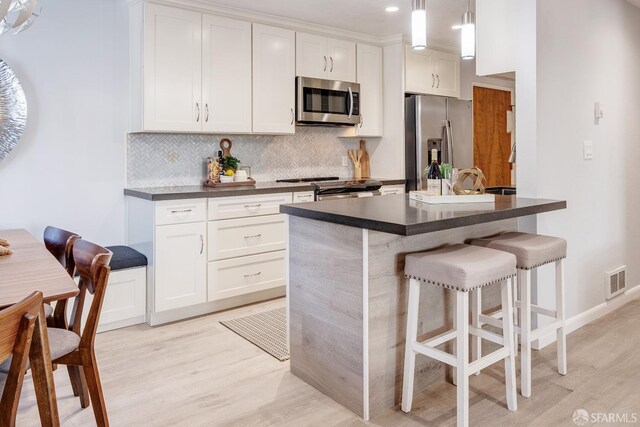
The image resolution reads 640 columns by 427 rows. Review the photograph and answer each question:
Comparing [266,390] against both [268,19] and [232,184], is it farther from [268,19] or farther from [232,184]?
[268,19]

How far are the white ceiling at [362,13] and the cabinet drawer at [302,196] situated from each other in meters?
1.47

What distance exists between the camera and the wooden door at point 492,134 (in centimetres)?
590

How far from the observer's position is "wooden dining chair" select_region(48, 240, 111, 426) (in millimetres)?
1783

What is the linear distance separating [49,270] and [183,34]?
233cm

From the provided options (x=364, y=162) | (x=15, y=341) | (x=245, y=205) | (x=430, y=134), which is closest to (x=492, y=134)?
(x=430, y=134)

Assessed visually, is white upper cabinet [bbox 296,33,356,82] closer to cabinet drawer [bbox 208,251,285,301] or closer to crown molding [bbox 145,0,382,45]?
crown molding [bbox 145,0,382,45]

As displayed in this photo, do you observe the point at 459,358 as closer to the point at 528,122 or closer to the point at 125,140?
the point at 528,122

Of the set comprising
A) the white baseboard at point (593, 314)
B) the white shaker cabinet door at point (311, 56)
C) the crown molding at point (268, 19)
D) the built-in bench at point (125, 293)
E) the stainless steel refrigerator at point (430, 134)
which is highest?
the crown molding at point (268, 19)

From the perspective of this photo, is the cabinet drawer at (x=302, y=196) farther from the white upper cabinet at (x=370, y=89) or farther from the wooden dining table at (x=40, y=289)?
the wooden dining table at (x=40, y=289)

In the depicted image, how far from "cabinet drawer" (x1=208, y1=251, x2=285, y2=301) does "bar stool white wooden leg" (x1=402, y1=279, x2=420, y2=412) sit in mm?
1818

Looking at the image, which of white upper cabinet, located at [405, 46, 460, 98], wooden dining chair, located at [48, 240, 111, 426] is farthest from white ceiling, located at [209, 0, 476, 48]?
wooden dining chair, located at [48, 240, 111, 426]

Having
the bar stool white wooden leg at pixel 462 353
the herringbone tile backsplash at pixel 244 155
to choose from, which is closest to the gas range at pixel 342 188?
the herringbone tile backsplash at pixel 244 155

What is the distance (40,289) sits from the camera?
5.35 feet

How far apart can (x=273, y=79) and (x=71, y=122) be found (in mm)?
1588
